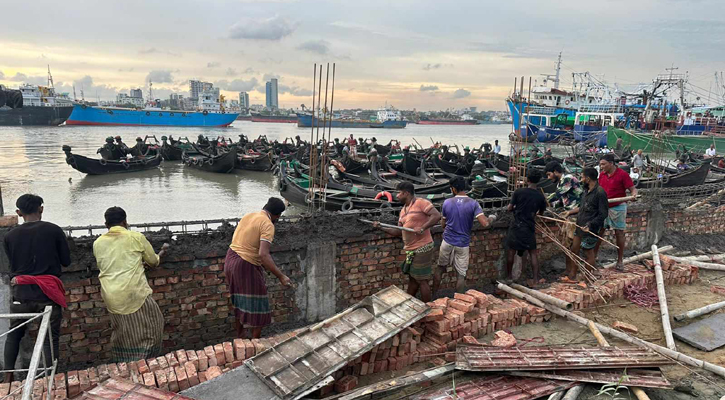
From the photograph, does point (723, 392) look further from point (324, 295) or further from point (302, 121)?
point (302, 121)

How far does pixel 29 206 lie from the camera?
136 inches

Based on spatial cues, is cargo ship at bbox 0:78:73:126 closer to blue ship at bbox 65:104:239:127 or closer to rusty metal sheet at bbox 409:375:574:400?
blue ship at bbox 65:104:239:127

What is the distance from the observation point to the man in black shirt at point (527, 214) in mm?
5406

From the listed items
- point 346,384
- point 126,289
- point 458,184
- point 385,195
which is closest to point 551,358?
point 346,384

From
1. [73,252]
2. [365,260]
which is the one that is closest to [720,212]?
[365,260]

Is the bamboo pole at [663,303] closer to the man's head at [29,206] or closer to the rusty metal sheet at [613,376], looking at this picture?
the rusty metal sheet at [613,376]

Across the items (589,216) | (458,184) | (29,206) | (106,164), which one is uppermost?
(458,184)

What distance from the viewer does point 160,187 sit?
17312 mm

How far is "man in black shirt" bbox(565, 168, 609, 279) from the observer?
540 cm

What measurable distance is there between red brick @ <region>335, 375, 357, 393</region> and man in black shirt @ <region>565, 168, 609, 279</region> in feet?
11.9

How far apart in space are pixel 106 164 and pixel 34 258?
17323 mm

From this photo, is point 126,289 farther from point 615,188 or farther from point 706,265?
point 706,265

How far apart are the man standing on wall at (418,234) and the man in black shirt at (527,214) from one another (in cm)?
131

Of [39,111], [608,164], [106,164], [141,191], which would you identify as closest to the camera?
[608,164]
